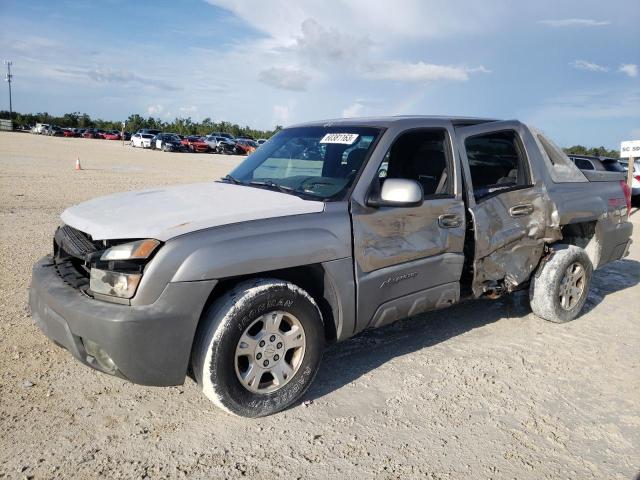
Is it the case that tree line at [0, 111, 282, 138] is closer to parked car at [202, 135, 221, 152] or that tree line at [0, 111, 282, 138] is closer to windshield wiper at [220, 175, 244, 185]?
parked car at [202, 135, 221, 152]

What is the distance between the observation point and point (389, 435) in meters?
3.14

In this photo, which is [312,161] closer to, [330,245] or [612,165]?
[330,245]

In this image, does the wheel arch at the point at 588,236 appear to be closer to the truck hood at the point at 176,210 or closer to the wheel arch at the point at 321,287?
the wheel arch at the point at 321,287

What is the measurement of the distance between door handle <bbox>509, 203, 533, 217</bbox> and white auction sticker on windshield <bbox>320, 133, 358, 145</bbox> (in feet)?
5.25

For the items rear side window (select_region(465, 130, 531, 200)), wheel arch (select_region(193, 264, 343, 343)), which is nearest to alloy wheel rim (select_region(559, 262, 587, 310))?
rear side window (select_region(465, 130, 531, 200))

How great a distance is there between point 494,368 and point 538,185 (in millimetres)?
1778

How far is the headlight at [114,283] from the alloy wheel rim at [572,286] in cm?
393

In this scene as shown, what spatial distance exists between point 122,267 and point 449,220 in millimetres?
2373

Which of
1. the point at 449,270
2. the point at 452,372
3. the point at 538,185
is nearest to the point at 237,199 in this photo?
the point at 449,270

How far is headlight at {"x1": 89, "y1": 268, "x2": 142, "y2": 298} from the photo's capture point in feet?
9.30

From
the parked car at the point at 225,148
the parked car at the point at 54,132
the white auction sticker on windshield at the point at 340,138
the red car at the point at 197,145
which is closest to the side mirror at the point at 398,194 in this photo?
the white auction sticker on windshield at the point at 340,138

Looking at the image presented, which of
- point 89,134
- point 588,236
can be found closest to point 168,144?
point 89,134

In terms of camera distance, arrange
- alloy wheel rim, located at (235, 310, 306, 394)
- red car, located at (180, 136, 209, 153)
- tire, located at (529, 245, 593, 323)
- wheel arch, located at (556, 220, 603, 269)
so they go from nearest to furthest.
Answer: alloy wheel rim, located at (235, 310, 306, 394) → tire, located at (529, 245, 593, 323) → wheel arch, located at (556, 220, 603, 269) → red car, located at (180, 136, 209, 153)

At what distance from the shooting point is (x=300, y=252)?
3227 mm
